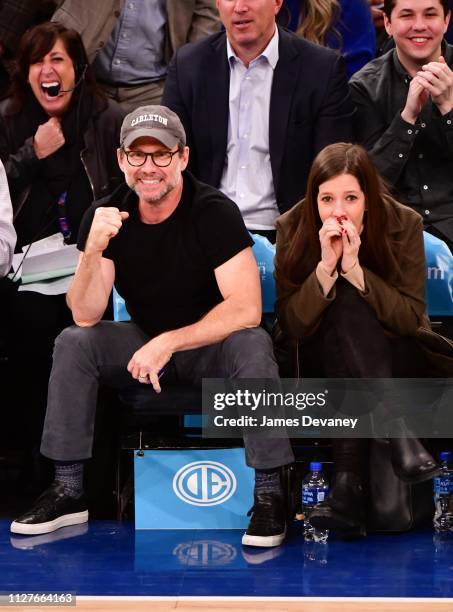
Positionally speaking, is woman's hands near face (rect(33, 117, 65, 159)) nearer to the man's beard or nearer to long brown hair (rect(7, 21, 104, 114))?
long brown hair (rect(7, 21, 104, 114))

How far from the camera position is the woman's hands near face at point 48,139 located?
422cm

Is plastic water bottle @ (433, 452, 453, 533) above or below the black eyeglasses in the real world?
below

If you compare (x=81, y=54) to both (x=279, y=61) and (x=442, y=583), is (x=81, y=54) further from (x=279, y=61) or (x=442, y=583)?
(x=442, y=583)

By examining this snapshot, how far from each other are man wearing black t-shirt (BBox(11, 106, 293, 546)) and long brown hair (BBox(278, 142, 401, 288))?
0.14 meters

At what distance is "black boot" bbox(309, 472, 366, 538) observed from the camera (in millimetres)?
3191

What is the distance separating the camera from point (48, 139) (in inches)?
166

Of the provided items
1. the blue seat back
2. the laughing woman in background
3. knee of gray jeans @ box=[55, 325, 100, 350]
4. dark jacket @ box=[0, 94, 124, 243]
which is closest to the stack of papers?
the laughing woman in background

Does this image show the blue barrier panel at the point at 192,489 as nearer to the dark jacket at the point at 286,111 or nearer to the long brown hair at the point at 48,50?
the dark jacket at the point at 286,111

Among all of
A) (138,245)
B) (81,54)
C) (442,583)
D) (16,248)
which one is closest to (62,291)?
(16,248)

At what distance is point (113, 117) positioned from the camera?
169 inches

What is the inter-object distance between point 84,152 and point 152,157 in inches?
33.6

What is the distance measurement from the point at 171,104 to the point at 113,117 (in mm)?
293

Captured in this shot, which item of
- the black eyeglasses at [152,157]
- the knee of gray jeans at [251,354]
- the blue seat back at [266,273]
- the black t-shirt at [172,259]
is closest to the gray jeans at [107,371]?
the knee of gray jeans at [251,354]

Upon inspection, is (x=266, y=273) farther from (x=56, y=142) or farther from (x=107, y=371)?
(x=56, y=142)
